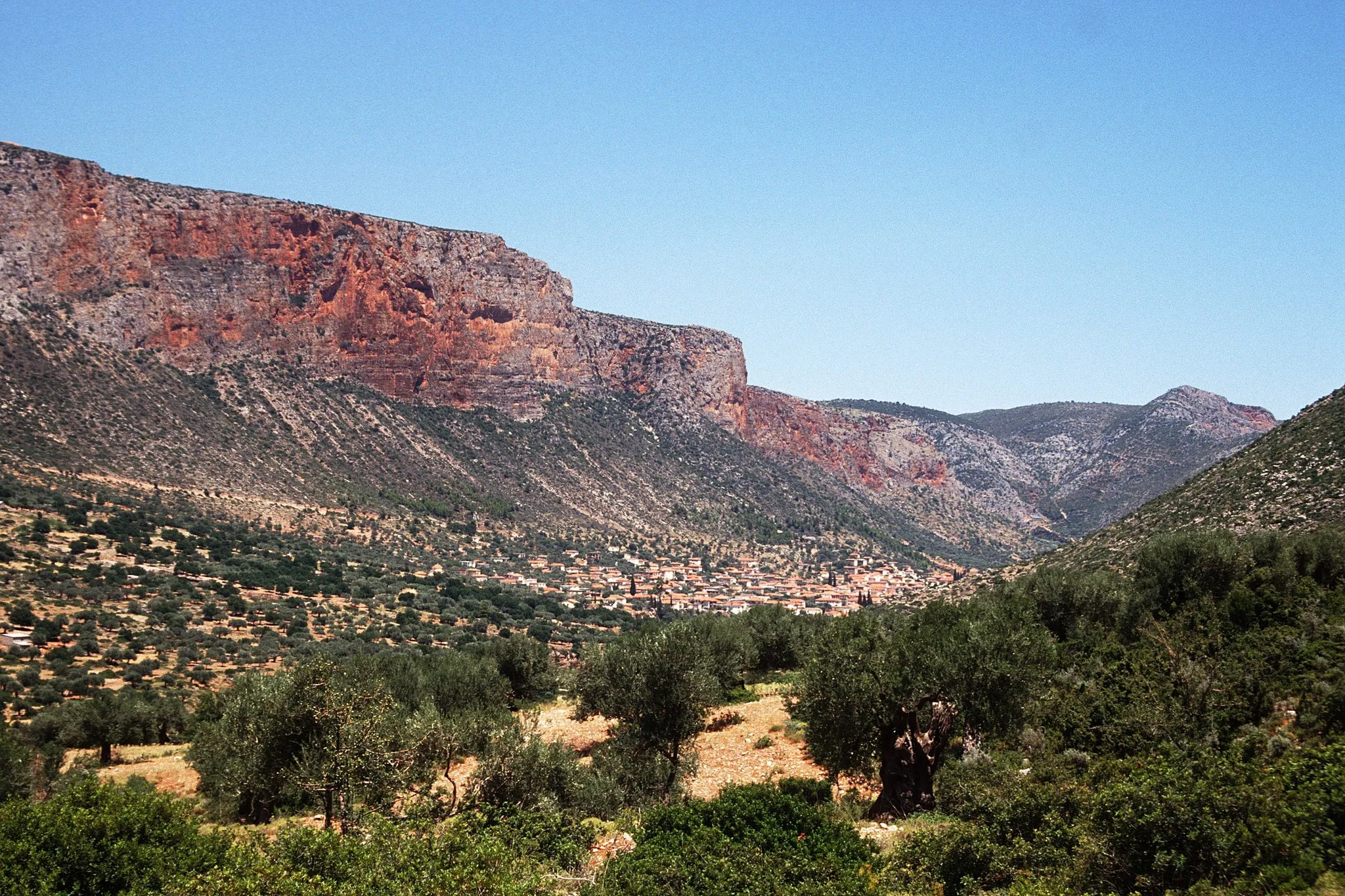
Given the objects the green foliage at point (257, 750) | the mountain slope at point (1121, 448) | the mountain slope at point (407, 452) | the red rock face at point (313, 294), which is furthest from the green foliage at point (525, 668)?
the mountain slope at point (1121, 448)

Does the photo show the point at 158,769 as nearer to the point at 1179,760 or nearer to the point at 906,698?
the point at 906,698

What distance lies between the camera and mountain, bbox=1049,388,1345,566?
3709cm

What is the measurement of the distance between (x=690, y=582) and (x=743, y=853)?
247ft

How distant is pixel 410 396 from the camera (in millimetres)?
106062

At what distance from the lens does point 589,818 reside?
1627 centimetres

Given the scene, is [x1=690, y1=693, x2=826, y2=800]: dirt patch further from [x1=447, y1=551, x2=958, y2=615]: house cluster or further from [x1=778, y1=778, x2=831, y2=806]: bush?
[x1=447, y1=551, x2=958, y2=615]: house cluster

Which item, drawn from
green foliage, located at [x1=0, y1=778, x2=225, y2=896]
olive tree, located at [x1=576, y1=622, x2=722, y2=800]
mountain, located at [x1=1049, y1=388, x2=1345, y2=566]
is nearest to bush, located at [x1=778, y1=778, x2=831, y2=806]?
olive tree, located at [x1=576, y1=622, x2=722, y2=800]

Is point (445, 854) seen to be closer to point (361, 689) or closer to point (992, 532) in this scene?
point (361, 689)

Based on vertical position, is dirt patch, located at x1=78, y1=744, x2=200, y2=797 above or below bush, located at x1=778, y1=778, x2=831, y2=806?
below

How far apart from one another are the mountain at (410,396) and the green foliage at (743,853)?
205ft

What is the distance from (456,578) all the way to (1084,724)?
5841 centimetres

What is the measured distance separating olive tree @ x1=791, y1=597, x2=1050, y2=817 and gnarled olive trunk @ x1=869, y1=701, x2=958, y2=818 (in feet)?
0.06

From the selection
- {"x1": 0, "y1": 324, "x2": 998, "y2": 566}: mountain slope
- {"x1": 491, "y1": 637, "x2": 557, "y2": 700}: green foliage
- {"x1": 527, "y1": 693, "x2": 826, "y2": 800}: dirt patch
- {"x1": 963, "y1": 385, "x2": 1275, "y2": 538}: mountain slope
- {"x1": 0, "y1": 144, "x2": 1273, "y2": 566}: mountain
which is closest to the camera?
{"x1": 527, "y1": 693, "x2": 826, "y2": 800}: dirt patch

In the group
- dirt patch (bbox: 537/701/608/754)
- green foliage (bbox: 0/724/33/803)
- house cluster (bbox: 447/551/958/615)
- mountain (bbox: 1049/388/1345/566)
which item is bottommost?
house cluster (bbox: 447/551/958/615)
